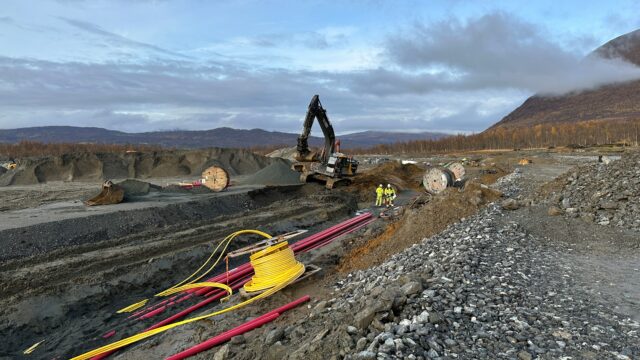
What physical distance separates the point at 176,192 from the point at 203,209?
16.2ft

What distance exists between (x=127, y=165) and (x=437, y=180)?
28572 millimetres

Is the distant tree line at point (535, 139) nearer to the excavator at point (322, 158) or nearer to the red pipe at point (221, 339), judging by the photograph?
the excavator at point (322, 158)

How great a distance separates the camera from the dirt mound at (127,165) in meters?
35.9

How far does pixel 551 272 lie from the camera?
8.09m

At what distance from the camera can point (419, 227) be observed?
12.3 metres

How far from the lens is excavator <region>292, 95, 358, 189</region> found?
2334 centimetres

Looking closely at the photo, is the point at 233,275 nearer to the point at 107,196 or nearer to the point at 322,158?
the point at 107,196

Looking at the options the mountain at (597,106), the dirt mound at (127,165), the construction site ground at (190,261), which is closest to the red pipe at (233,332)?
the construction site ground at (190,261)

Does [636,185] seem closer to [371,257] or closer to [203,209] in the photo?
[371,257]

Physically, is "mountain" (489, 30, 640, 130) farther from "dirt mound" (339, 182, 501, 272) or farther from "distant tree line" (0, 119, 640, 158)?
"dirt mound" (339, 182, 501, 272)

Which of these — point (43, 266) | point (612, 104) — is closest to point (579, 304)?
point (43, 266)

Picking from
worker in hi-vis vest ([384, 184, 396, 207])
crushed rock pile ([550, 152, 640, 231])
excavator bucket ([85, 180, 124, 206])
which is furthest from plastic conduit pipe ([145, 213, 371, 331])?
excavator bucket ([85, 180, 124, 206])

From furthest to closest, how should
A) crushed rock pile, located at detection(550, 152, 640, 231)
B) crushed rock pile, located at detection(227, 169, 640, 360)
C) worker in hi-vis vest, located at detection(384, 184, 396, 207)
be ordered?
worker in hi-vis vest, located at detection(384, 184, 396, 207)
crushed rock pile, located at detection(550, 152, 640, 231)
crushed rock pile, located at detection(227, 169, 640, 360)

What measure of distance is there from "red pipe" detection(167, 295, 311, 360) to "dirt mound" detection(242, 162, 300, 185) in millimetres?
20490
